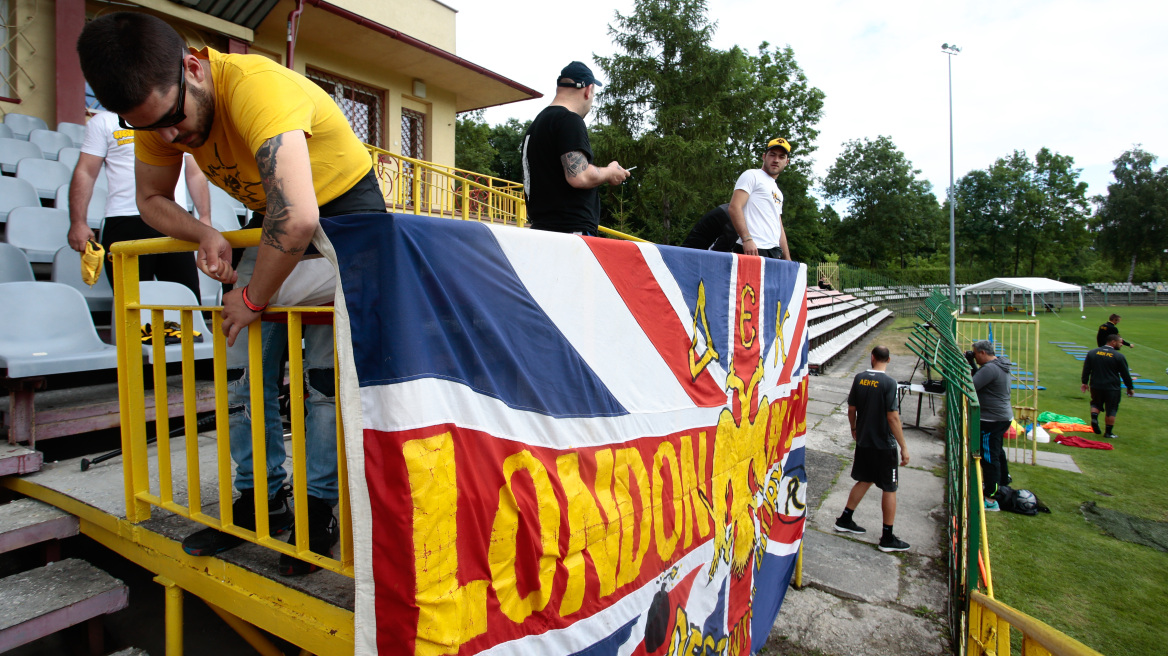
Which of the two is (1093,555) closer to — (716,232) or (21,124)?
(716,232)

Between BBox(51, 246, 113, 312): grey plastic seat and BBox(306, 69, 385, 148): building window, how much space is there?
9736mm

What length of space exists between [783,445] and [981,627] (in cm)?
120

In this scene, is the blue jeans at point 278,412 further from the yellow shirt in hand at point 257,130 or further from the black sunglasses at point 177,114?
the black sunglasses at point 177,114

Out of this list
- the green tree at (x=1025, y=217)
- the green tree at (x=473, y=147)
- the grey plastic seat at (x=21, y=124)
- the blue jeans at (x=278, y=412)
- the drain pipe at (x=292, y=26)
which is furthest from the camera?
the green tree at (x=1025, y=217)

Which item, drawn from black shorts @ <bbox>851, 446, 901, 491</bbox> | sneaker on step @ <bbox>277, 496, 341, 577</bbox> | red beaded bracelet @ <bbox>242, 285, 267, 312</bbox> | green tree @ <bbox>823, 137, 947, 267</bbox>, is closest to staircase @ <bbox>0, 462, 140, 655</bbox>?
sneaker on step @ <bbox>277, 496, 341, 577</bbox>

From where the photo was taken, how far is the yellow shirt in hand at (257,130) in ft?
4.86

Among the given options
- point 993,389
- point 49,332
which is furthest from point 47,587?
point 993,389

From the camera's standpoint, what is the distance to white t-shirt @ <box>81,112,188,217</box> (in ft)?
11.4

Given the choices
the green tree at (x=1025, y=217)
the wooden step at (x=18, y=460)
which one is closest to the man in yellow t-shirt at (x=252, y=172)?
the wooden step at (x=18, y=460)

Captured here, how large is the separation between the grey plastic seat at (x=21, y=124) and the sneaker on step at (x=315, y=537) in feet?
28.3

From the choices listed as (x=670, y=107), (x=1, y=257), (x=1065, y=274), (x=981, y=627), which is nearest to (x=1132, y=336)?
(x=670, y=107)

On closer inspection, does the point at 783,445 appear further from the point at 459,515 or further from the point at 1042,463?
the point at 1042,463

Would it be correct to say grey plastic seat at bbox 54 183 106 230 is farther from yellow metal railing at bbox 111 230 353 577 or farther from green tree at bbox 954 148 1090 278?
green tree at bbox 954 148 1090 278

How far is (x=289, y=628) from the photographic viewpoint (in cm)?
160
